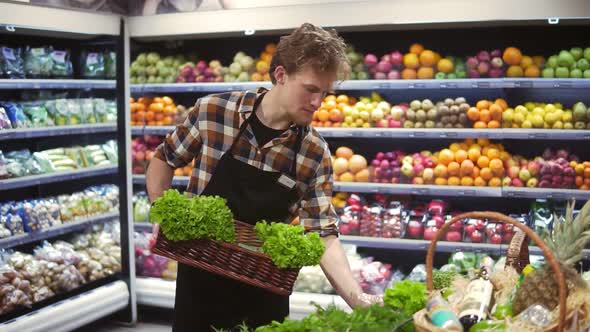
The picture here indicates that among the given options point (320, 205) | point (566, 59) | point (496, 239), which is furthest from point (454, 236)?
point (320, 205)

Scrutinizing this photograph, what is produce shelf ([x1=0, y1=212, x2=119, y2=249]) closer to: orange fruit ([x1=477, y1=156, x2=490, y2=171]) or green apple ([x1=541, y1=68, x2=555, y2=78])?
orange fruit ([x1=477, y1=156, x2=490, y2=171])

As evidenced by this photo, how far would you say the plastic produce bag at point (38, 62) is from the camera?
182 inches

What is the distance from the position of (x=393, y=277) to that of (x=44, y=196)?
256 centimetres

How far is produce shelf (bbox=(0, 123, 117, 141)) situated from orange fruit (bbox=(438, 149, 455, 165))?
2344 mm

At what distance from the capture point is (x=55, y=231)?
15.6 feet

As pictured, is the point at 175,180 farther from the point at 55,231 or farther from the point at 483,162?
the point at 483,162

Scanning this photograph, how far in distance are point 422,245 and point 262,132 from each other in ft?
8.27

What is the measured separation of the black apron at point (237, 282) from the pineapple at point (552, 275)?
108 cm

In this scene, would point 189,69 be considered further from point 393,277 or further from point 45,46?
point 393,277

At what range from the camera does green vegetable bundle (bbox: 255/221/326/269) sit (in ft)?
7.05

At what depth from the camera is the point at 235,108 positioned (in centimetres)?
265

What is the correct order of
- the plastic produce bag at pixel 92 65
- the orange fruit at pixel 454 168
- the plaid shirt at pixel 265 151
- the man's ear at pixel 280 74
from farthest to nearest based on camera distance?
the plastic produce bag at pixel 92 65 < the orange fruit at pixel 454 168 < the plaid shirt at pixel 265 151 < the man's ear at pixel 280 74

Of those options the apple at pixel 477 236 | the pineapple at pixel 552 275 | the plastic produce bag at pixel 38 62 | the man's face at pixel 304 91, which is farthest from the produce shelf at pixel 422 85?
the pineapple at pixel 552 275

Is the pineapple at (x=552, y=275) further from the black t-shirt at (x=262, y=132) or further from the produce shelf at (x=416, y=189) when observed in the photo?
the produce shelf at (x=416, y=189)
